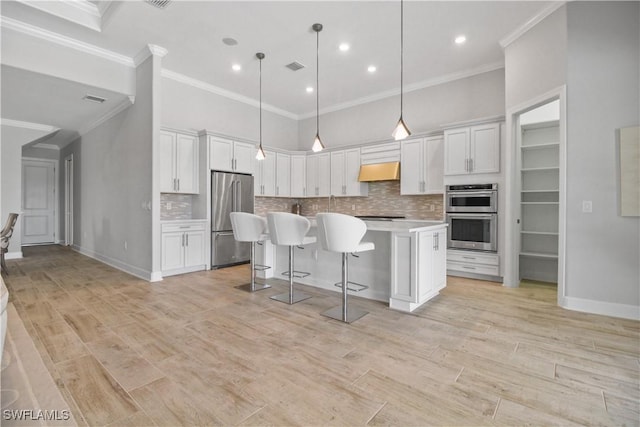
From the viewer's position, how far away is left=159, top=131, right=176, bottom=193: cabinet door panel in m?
4.96

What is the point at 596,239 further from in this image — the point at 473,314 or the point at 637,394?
the point at 637,394

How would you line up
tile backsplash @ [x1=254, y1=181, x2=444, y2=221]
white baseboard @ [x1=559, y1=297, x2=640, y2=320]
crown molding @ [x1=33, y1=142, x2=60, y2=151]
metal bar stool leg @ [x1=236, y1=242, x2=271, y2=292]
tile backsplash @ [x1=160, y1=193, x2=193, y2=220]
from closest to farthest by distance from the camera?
white baseboard @ [x1=559, y1=297, x2=640, y2=320]
metal bar stool leg @ [x1=236, y1=242, x2=271, y2=292]
tile backsplash @ [x1=160, y1=193, x2=193, y2=220]
tile backsplash @ [x1=254, y1=181, x2=444, y2=221]
crown molding @ [x1=33, y1=142, x2=60, y2=151]

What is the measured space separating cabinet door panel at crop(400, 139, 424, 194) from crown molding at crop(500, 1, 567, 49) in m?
1.79

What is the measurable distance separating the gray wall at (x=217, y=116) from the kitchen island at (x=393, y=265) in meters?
3.43

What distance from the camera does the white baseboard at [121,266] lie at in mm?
4575

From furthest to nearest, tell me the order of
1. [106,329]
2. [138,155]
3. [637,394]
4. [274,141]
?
[274,141] < [138,155] < [106,329] < [637,394]

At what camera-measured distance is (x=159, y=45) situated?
4.42 metres

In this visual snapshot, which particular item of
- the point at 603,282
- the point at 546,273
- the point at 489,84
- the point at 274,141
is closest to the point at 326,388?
the point at 603,282

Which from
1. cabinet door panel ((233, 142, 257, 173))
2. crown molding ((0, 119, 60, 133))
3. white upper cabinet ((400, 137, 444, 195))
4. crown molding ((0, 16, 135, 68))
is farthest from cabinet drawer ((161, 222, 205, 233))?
crown molding ((0, 119, 60, 133))

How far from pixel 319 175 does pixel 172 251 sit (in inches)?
135

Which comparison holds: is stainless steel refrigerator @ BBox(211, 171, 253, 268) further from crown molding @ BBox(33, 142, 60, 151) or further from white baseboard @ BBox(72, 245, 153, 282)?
crown molding @ BBox(33, 142, 60, 151)

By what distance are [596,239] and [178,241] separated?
5397 millimetres

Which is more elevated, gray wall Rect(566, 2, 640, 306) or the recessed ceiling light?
the recessed ceiling light

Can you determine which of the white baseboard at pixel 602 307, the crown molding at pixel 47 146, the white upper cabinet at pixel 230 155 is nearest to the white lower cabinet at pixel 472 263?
the white baseboard at pixel 602 307
